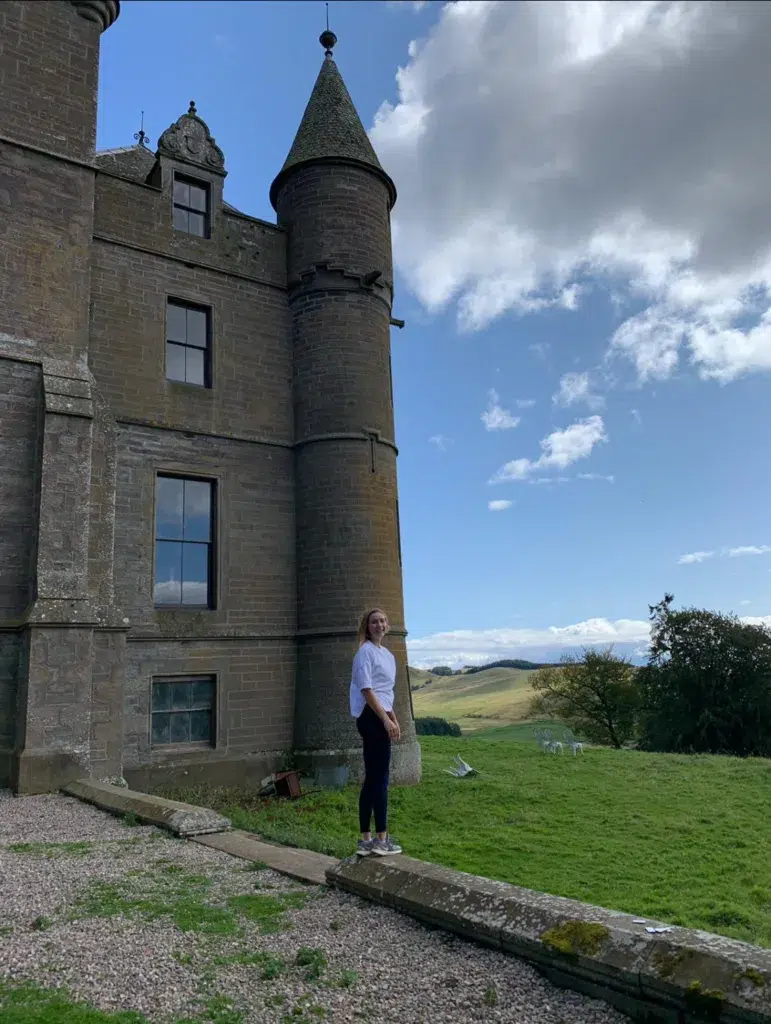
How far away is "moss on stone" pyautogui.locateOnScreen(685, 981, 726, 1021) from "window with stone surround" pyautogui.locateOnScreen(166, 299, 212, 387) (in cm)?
1352

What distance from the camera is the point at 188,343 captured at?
1502 cm

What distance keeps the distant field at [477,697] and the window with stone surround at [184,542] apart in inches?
1487

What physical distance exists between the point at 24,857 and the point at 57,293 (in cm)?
945

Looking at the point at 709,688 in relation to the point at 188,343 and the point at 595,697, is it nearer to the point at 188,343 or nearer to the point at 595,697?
the point at 595,697

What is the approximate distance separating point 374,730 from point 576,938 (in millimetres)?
2142

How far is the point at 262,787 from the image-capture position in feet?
45.1

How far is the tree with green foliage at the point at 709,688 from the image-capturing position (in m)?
31.6

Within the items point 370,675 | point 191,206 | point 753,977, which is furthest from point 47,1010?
point 191,206

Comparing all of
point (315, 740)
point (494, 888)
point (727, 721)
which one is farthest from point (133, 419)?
point (727, 721)

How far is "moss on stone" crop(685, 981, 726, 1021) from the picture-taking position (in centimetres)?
303

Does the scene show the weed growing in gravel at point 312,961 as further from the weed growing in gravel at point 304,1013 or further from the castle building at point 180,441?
the castle building at point 180,441

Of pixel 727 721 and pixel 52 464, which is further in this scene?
pixel 727 721

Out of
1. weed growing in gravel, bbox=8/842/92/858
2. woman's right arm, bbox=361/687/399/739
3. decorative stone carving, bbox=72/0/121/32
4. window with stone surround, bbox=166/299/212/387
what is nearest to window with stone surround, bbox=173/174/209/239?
window with stone surround, bbox=166/299/212/387

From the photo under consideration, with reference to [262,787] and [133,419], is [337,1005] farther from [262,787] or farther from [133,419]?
[133,419]
